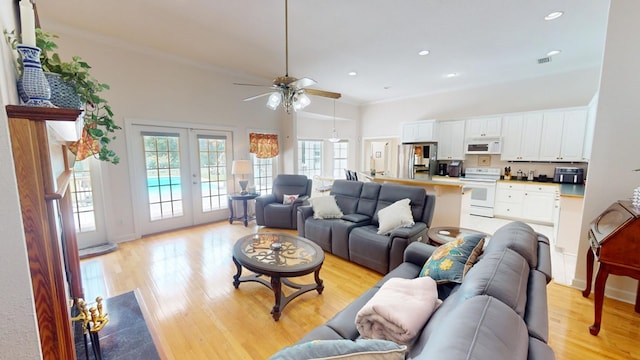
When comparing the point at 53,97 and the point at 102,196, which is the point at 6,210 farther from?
the point at 102,196

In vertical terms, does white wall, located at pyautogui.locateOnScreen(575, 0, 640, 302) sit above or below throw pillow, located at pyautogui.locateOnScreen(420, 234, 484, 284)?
above

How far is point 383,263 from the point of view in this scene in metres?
2.86

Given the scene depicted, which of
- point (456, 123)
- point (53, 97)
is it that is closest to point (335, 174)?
point (456, 123)

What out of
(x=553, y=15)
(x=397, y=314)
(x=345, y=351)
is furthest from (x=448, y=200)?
(x=345, y=351)

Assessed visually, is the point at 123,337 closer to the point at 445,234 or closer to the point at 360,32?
the point at 445,234

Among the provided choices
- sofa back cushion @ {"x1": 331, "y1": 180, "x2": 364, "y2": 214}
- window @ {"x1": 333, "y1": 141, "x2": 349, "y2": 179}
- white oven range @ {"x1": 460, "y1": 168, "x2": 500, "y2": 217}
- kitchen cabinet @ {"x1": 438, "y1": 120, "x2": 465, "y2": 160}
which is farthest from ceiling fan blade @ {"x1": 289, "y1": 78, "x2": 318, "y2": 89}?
window @ {"x1": 333, "y1": 141, "x2": 349, "y2": 179}

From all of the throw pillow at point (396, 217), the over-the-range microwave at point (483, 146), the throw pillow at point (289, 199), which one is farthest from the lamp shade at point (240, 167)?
the over-the-range microwave at point (483, 146)

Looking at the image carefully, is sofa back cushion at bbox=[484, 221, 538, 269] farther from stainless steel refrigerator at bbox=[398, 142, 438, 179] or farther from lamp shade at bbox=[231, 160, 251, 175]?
stainless steel refrigerator at bbox=[398, 142, 438, 179]

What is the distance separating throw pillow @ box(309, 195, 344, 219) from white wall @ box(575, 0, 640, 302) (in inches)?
111

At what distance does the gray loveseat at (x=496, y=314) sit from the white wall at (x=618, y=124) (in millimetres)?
1619

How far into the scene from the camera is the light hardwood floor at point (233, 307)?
6.15 feet

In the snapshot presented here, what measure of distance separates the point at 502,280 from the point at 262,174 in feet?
17.3

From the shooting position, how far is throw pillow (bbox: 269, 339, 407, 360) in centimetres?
78

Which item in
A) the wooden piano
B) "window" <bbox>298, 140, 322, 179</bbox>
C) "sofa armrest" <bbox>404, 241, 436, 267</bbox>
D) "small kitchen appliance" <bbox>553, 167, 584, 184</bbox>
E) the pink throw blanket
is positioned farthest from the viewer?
"window" <bbox>298, 140, 322, 179</bbox>
